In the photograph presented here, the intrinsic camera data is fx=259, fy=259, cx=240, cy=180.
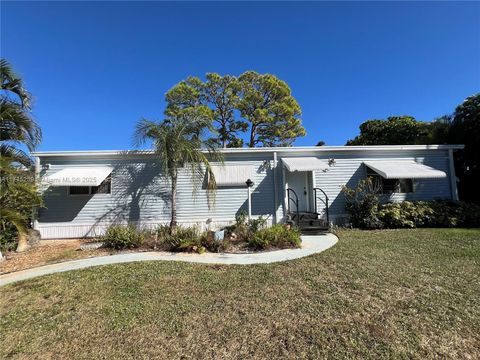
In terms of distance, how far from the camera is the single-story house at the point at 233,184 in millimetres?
10875

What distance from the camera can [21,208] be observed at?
941cm

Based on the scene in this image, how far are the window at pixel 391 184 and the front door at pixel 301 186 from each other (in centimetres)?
294

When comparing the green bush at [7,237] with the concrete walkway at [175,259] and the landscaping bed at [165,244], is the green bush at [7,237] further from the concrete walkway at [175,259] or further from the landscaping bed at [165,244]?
the concrete walkway at [175,259]

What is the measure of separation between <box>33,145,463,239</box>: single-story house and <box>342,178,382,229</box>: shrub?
15.8 inches

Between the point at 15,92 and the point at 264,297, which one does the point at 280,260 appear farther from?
the point at 15,92

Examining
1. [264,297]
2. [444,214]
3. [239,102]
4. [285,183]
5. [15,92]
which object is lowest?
[264,297]

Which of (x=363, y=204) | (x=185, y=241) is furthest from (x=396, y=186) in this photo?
(x=185, y=241)

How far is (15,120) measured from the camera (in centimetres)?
805

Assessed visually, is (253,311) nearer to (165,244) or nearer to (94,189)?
(165,244)

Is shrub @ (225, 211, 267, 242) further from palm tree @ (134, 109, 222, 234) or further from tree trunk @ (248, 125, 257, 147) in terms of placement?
tree trunk @ (248, 125, 257, 147)

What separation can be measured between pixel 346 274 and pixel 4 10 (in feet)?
40.1

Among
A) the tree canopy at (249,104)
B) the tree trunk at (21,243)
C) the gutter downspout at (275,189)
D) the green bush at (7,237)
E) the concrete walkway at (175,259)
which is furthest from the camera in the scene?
the tree canopy at (249,104)

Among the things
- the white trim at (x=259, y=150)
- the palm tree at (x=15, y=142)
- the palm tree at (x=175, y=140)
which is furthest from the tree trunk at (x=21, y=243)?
the palm tree at (x=175, y=140)

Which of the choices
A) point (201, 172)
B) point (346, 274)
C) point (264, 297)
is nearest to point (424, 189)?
point (346, 274)
